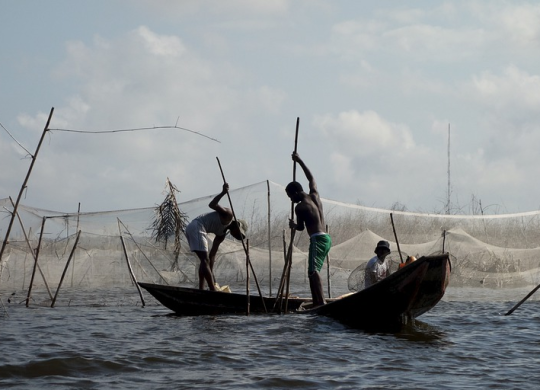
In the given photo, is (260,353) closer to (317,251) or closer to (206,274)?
(317,251)

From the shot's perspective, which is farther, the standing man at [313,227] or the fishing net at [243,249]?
the fishing net at [243,249]

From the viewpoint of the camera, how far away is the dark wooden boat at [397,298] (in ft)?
23.1

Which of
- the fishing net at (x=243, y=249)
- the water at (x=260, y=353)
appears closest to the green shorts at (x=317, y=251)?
the water at (x=260, y=353)

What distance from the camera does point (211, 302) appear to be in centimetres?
848

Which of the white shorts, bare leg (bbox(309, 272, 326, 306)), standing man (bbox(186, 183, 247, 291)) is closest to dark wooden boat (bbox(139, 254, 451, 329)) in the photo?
bare leg (bbox(309, 272, 326, 306))

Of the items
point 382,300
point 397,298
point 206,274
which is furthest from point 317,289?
point 206,274

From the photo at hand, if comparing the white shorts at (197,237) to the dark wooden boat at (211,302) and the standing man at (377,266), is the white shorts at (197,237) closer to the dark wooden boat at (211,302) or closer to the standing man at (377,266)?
the dark wooden boat at (211,302)

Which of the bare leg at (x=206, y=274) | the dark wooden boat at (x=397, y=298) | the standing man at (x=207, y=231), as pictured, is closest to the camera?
the dark wooden boat at (x=397, y=298)

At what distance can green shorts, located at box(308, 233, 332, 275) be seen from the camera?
7.99 meters

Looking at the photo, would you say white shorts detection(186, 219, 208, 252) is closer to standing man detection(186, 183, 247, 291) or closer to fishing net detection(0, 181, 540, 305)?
standing man detection(186, 183, 247, 291)

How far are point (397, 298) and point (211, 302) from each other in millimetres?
2207

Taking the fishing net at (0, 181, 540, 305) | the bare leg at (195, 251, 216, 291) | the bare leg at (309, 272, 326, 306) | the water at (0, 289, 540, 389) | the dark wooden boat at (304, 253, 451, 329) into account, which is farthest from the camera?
the fishing net at (0, 181, 540, 305)

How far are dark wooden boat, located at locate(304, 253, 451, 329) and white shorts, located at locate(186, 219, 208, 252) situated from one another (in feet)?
5.90

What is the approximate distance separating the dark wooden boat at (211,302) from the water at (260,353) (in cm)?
19
